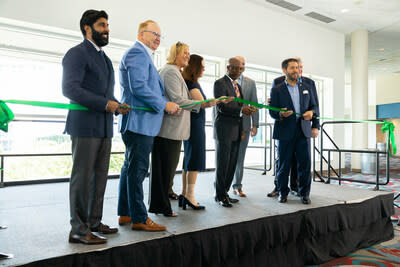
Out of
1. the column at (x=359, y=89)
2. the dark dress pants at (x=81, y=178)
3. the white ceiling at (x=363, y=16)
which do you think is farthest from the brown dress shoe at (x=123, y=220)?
the column at (x=359, y=89)

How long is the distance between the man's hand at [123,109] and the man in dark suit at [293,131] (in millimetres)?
1573

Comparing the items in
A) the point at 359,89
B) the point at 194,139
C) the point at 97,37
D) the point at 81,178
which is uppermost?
the point at 359,89

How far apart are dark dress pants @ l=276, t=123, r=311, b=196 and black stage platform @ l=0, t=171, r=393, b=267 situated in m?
0.18

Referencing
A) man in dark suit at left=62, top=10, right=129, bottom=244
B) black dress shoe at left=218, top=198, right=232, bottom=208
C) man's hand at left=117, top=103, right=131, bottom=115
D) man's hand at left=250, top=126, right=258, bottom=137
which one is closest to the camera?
man in dark suit at left=62, top=10, right=129, bottom=244

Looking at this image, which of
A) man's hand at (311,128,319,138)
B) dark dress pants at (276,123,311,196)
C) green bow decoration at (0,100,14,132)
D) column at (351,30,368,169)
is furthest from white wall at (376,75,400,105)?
green bow decoration at (0,100,14,132)

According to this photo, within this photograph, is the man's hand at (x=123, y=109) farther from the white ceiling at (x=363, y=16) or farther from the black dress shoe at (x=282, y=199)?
the white ceiling at (x=363, y=16)

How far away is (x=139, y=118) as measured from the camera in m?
1.90

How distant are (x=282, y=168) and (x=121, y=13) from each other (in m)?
3.84

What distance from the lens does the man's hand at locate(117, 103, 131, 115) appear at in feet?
5.92

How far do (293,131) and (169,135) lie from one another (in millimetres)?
1294

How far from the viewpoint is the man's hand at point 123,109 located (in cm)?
181

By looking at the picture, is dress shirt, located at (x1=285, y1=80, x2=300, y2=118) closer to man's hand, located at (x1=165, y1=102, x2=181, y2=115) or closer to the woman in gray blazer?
the woman in gray blazer

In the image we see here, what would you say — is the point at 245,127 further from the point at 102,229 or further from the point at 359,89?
the point at 359,89

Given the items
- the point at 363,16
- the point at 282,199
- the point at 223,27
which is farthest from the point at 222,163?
the point at 363,16
